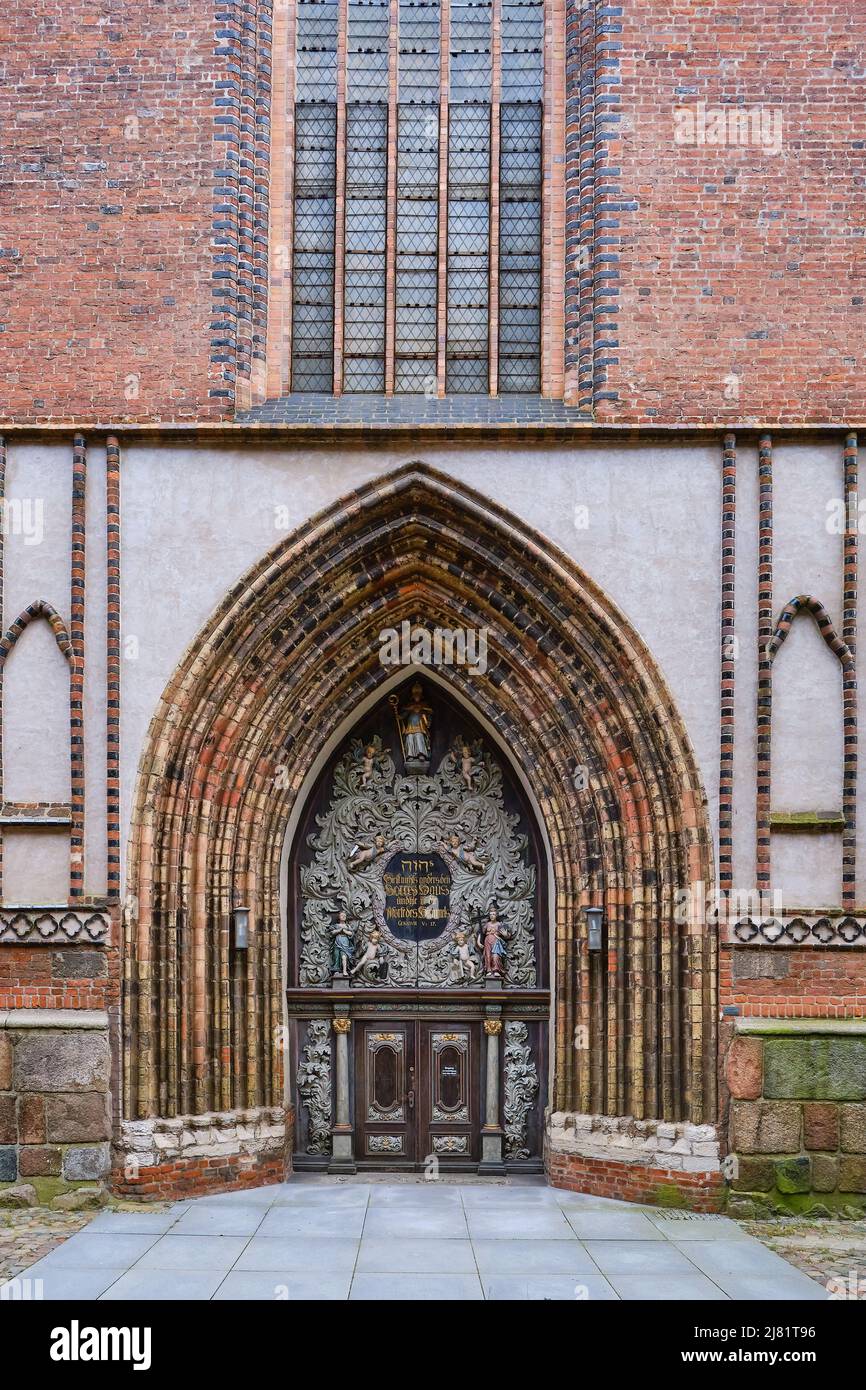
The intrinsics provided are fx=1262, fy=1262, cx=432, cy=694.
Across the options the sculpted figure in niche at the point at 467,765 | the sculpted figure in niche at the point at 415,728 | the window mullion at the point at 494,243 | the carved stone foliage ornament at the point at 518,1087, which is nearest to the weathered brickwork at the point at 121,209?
the window mullion at the point at 494,243

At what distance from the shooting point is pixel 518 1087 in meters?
9.70

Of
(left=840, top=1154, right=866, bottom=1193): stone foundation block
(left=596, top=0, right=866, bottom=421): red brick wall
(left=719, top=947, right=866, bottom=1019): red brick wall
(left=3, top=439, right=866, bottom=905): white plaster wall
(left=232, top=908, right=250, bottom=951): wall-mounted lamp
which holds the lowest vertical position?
(left=840, top=1154, right=866, bottom=1193): stone foundation block

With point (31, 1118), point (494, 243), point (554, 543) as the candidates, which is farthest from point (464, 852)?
point (494, 243)

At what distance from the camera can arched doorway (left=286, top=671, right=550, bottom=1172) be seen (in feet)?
31.8

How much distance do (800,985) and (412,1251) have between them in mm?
3187

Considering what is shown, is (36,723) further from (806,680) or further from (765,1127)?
(765,1127)

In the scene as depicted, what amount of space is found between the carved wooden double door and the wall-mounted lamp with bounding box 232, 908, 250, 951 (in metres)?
1.24

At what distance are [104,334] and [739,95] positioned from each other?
4938 millimetres

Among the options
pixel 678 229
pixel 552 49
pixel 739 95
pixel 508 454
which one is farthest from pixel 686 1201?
pixel 552 49

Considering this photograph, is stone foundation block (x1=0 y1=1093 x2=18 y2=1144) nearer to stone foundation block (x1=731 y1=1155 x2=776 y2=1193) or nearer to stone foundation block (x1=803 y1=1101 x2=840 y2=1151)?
stone foundation block (x1=731 y1=1155 x2=776 y2=1193)

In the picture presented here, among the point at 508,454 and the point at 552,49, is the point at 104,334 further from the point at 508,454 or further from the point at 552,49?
the point at 552,49

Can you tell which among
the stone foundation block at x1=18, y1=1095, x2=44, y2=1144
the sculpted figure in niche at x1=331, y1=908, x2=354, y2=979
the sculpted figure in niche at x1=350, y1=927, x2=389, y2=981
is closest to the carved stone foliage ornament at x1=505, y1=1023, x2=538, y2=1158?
the sculpted figure in niche at x1=350, y1=927, x2=389, y2=981

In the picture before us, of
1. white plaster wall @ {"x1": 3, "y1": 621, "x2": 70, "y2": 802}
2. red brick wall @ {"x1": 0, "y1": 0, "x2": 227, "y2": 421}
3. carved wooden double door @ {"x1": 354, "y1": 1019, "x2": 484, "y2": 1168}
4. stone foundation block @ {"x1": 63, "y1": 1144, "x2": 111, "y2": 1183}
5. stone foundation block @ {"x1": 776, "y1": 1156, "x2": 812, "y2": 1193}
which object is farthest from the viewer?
carved wooden double door @ {"x1": 354, "y1": 1019, "x2": 484, "y2": 1168}

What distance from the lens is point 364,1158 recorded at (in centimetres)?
973
